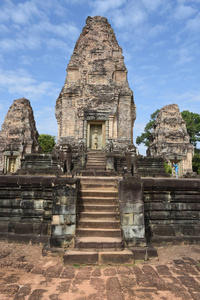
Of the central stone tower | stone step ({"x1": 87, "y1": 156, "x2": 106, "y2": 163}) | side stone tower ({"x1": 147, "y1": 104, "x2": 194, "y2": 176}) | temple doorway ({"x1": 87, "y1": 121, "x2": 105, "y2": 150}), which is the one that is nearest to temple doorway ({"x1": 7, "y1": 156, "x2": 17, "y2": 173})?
the central stone tower

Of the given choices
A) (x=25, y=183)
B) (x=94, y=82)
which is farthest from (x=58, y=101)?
(x=25, y=183)

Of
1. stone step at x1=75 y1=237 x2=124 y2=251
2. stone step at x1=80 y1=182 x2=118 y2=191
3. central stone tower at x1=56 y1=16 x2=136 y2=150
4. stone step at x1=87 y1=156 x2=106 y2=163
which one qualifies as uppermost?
central stone tower at x1=56 y1=16 x2=136 y2=150

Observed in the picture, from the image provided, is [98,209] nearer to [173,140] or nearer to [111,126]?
[111,126]

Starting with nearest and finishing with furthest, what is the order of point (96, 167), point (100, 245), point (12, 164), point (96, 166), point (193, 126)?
point (100, 245) → point (96, 167) → point (96, 166) → point (12, 164) → point (193, 126)

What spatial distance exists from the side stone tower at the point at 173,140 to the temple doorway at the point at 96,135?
41.8 ft

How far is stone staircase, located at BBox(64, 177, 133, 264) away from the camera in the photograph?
3755mm

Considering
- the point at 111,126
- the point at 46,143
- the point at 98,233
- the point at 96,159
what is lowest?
the point at 98,233

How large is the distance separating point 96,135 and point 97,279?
1114 cm

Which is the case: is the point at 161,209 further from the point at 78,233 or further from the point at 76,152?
the point at 76,152

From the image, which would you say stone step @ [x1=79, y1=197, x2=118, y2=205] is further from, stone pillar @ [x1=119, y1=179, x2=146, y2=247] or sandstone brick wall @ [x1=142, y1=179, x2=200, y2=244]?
sandstone brick wall @ [x1=142, y1=179, x2=200, y2=244]

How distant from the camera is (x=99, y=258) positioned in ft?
12.3

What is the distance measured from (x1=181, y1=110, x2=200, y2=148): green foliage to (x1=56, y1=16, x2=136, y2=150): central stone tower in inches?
1038

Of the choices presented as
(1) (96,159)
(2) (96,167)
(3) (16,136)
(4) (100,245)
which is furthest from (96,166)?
(3) (16,136)

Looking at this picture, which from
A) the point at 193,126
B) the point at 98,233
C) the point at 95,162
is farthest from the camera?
the point at 193,126
